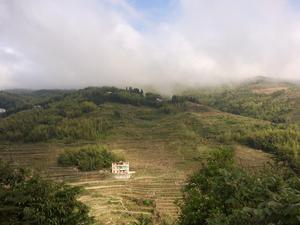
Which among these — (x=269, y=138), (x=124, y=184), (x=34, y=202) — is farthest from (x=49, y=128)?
(x=34, y=202)

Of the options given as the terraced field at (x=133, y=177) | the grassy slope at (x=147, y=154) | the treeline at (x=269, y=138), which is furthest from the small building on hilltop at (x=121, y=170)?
the treeline at (x=269, y=138)

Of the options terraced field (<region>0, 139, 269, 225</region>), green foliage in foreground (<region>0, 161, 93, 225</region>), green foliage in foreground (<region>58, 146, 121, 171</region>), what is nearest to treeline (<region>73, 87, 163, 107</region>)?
terraced field (<region>0, 139, 269, 225</region>)

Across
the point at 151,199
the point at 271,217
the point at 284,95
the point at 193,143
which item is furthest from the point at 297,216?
the point at 284,95

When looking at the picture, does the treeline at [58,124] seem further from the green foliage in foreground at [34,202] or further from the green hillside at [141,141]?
the green foliage in foreground at [34,202]

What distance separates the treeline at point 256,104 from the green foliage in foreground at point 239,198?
108 m

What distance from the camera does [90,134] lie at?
89.6m

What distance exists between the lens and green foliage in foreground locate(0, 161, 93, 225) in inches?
616

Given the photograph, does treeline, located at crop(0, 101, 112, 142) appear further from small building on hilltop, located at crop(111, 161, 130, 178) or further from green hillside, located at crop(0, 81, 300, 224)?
small building on hilltop, located at crop(111, 161, 130, 178)

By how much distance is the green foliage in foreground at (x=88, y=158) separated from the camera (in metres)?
65.7

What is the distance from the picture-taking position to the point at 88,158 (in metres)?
66.6

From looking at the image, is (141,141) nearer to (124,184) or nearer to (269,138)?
(269,138)

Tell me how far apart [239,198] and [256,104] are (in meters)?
145

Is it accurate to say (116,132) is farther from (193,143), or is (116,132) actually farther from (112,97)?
(112,97)

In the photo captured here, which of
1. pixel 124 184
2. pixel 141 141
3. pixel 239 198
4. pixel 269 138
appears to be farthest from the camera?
pixel 269 138
